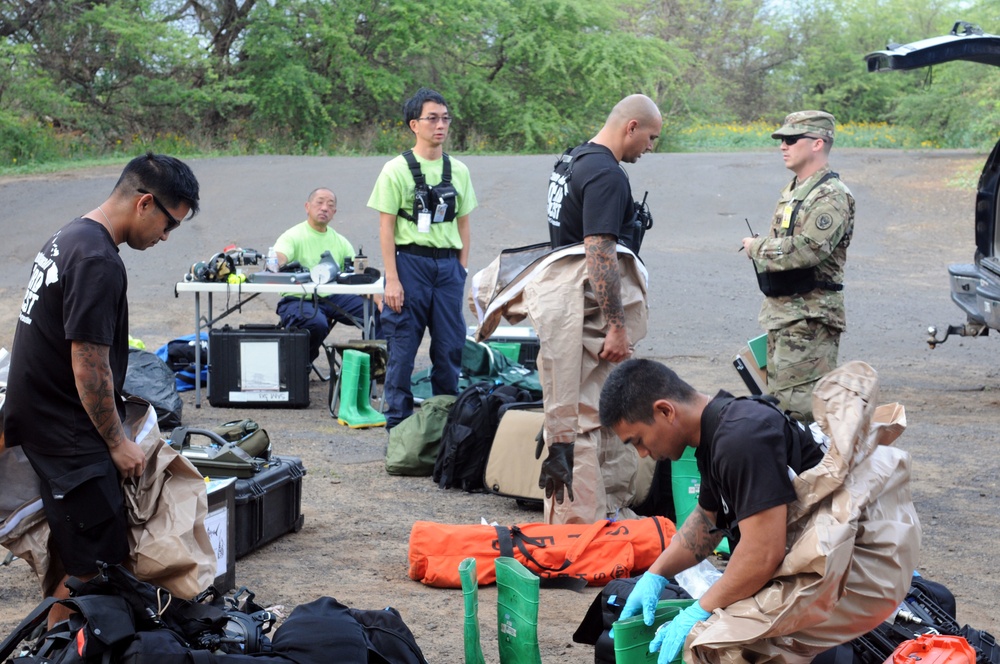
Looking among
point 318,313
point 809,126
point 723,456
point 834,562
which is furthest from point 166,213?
point 318,313

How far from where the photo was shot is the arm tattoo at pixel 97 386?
126 inches

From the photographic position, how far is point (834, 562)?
277cm

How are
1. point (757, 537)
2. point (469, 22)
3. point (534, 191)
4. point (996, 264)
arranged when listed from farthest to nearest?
point (469, 22) → point (534, 191) → point (996, 264) → point (757, 537)

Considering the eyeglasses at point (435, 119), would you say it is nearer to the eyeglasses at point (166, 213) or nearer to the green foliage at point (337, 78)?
the eyeglasses at point (166, 213)

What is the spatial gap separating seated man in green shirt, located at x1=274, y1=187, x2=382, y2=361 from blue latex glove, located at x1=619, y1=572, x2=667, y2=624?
5301 millimetres

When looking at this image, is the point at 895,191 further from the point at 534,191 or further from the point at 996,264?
the point at 996,264

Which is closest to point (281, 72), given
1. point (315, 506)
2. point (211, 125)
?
point (211, 125)

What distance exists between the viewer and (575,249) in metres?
4.97

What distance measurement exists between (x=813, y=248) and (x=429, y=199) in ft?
7.93

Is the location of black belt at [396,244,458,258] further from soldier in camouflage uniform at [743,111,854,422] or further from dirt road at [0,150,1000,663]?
soldier in camouflage uniform at [743,111,854,422]

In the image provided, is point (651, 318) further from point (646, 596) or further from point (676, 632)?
point (676, 632)

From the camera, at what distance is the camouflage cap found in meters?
5.75

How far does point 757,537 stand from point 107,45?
2763 centimetres


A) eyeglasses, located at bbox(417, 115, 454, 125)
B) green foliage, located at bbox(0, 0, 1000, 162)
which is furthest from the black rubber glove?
green foliage, located at bbox(0, 0, 1000, 162)
